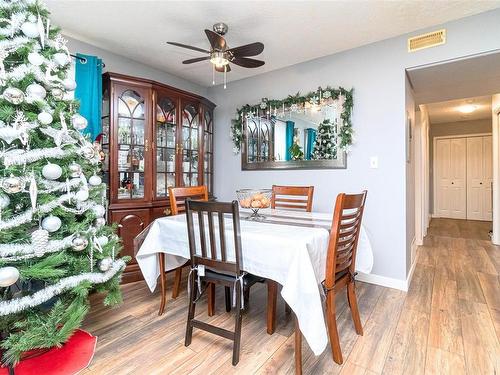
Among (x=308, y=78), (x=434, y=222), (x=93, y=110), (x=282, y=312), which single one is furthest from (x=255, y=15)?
(x=434, y=222)

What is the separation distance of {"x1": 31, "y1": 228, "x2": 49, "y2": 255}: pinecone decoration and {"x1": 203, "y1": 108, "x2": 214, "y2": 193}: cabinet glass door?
247 centimetres

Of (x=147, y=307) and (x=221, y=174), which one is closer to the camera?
(x=147, y=307)

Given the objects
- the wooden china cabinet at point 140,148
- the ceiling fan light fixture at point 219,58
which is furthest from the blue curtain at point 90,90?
the ceiling fan light fixture at point 219,58

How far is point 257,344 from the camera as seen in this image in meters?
1.75

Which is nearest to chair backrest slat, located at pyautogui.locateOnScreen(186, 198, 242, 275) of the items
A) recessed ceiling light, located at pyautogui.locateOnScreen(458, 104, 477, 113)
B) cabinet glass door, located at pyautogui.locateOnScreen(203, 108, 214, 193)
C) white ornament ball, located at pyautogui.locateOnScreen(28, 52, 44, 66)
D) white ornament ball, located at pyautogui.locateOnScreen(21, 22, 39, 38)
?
white ornament ball, located at pyautogui.locateOnScreen(28, 52, 44, 66)

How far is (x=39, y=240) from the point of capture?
4.51 ft

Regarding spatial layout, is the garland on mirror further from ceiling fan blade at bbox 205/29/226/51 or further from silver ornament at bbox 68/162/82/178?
silver ornament at bbox 68/162/82/178

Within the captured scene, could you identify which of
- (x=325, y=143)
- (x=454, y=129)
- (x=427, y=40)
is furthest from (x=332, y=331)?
(x=454, y=129)

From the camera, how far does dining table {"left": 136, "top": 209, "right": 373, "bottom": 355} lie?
136cm

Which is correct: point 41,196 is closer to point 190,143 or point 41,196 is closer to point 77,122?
→ point 77,122

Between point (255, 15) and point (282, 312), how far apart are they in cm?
247

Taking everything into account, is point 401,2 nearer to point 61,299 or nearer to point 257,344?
point 257,344

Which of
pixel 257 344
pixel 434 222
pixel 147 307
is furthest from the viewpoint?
pixel 434 222

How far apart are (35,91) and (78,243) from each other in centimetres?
83
